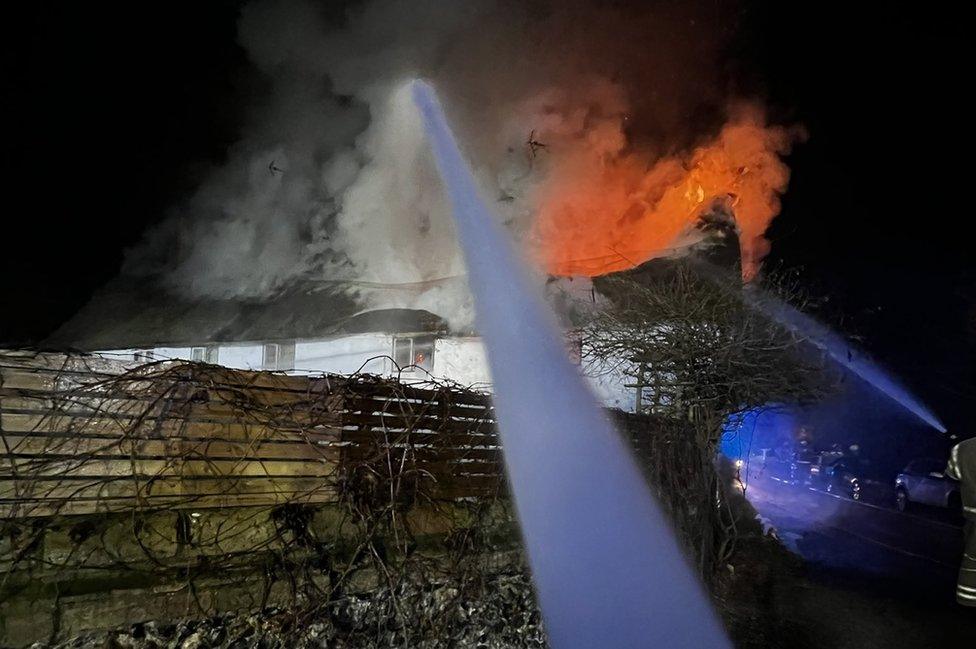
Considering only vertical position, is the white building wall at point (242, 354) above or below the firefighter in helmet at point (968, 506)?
above

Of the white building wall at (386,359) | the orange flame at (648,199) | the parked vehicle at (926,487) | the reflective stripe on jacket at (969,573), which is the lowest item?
the parked vehicle at (926,487)

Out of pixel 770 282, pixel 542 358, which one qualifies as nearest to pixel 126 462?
pixel 542 358

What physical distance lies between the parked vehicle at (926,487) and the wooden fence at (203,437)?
1747cm

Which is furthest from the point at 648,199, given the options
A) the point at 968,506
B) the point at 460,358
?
the point at 968,506

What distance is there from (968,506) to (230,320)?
18.4 meters

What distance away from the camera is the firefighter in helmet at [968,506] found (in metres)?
4.97

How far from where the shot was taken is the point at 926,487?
1683 cm

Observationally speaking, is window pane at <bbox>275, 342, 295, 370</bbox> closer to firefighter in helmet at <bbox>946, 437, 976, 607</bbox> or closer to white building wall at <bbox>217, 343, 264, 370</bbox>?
white building wall at <bbox>217, 343, 264, 370</bbox>

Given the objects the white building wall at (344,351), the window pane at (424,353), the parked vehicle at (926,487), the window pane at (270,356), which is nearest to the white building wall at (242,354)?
the window pane at (270,356)

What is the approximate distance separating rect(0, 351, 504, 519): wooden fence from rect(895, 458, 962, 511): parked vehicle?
688 inches

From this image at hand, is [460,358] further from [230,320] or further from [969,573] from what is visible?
[969,573]

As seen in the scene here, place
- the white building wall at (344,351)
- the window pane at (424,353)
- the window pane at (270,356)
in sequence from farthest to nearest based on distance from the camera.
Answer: the window pane at (270,356)
the white building wall at (344,351)
the window pane at (424,353)

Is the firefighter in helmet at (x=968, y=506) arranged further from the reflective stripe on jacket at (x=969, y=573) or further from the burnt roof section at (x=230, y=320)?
the burnt roof section at (x=230, y=320)

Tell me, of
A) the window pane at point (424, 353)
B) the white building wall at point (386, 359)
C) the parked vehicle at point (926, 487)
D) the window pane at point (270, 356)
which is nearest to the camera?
the white building wall at point (386, 359)
